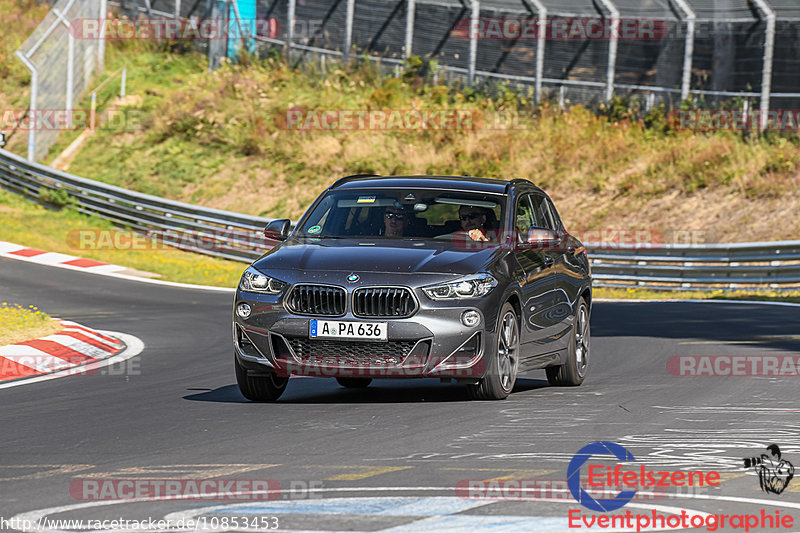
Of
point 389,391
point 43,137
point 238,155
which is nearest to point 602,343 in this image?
point 389,391

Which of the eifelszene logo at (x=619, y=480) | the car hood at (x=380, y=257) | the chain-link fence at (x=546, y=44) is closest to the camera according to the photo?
the eifelszene logo at (x=619, y=480)

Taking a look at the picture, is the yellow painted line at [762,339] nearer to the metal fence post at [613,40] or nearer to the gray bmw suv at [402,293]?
the gray bmw suv at [402,293]

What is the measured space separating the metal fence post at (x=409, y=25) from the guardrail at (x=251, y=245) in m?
9.25

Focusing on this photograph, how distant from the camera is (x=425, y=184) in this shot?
37.4 ft

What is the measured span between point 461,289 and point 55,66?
1203 inches

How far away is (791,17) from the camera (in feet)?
102

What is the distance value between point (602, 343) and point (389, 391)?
517cm

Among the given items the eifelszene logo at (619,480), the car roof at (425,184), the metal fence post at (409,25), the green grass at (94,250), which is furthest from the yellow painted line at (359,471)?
the metal fence post at (409,25)

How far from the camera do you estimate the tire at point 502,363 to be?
10031 mm

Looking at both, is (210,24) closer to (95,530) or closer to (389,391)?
(389,391)

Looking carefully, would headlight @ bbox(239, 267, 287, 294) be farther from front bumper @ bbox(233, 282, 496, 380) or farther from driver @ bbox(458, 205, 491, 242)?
driver @ bbox(458, 205, 491, 242)

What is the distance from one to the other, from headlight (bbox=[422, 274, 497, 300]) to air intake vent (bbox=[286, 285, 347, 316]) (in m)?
0.62

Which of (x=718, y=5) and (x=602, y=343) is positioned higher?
(x=718, y=5)

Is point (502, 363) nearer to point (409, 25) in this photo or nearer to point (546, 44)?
point (546, 44)
